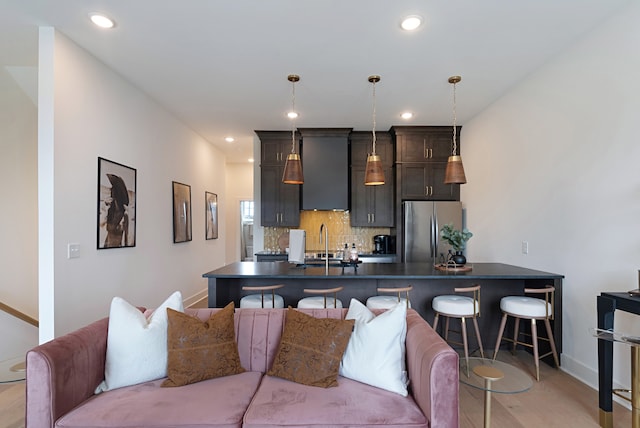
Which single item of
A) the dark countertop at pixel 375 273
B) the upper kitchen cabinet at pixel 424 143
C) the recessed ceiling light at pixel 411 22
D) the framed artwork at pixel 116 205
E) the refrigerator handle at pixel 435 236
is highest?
the recessed ceiling light at pixel 411 22

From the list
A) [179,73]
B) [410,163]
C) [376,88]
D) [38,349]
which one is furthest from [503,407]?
[179,73]

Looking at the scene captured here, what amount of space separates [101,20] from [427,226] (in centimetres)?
449

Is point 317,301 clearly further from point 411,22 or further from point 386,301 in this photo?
point 411,22

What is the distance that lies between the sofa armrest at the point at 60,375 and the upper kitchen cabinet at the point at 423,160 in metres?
4.55

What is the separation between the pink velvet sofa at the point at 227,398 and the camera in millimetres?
1560

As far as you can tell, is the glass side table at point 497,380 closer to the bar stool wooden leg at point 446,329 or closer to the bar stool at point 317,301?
the bar stool at point 317,301

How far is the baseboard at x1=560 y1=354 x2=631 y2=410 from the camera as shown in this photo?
2752 millimetres

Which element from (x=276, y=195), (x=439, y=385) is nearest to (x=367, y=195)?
(x=276, y=195)

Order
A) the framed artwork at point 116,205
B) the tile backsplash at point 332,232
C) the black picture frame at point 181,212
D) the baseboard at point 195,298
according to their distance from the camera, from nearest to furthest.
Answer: the framed artwork at point 116,205 < the black picture frame at point 181,212 < the baseboard at point 195,298 < the tile backsplash at point 332,232

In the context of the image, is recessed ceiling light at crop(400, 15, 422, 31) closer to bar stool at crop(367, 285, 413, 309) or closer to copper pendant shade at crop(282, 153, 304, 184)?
copper pendant shade at crop(282, 153, 304, 184)

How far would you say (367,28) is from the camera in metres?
2.70

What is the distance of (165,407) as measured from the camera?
1.65 m

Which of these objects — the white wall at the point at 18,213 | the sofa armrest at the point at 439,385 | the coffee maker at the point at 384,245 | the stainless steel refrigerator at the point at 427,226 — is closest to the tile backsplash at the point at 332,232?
the coffee maker at the point at 384,245

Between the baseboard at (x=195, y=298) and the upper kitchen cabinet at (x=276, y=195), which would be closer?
the baseboard at (x=195, y=298)
